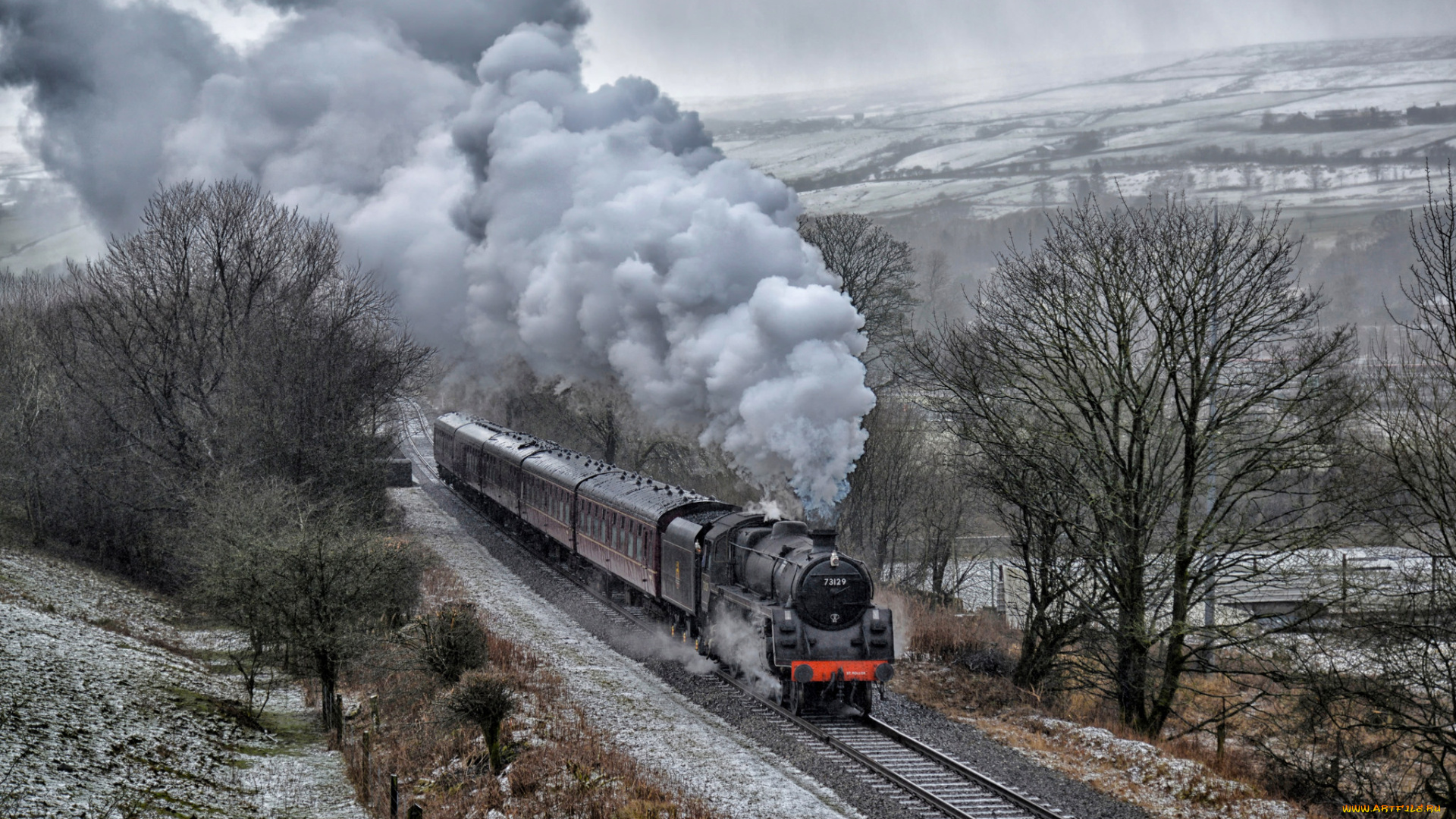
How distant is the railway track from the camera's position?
1113 centimetres

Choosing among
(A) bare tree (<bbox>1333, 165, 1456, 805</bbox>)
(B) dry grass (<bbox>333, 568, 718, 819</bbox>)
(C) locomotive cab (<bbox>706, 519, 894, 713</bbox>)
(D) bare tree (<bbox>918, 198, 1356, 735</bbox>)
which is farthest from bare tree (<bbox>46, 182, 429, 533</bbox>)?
(A) bare tree (<bbox>1333, 165, 1456, 805</bbox>)

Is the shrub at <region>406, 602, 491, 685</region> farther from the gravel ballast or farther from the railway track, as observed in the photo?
the railway track

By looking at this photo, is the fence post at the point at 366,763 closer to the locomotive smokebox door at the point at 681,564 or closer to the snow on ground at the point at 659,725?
the snow on ground at the point at 659,725

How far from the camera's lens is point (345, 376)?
27.7 meters

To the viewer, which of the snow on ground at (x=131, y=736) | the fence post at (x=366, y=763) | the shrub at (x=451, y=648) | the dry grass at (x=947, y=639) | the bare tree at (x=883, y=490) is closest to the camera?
the snow on ground at (x=131, y=736)

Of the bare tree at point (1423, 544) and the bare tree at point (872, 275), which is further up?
the bare tree at point (872, 275)

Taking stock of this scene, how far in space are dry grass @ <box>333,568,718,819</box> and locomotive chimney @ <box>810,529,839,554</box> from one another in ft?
12.5

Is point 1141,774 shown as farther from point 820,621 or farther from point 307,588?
point 307,588

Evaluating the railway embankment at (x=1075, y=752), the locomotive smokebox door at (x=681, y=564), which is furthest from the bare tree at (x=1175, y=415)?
the locomotive smokebox door at (x=681, y=564)

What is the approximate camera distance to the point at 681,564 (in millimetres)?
→ 17672

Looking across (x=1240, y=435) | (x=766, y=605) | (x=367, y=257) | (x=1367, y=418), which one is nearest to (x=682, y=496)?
(x=766, y=605)

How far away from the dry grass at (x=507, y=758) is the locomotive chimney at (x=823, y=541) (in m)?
3.81

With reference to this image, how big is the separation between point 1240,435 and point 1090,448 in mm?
2244

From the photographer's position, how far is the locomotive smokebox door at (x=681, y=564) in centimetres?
1712
